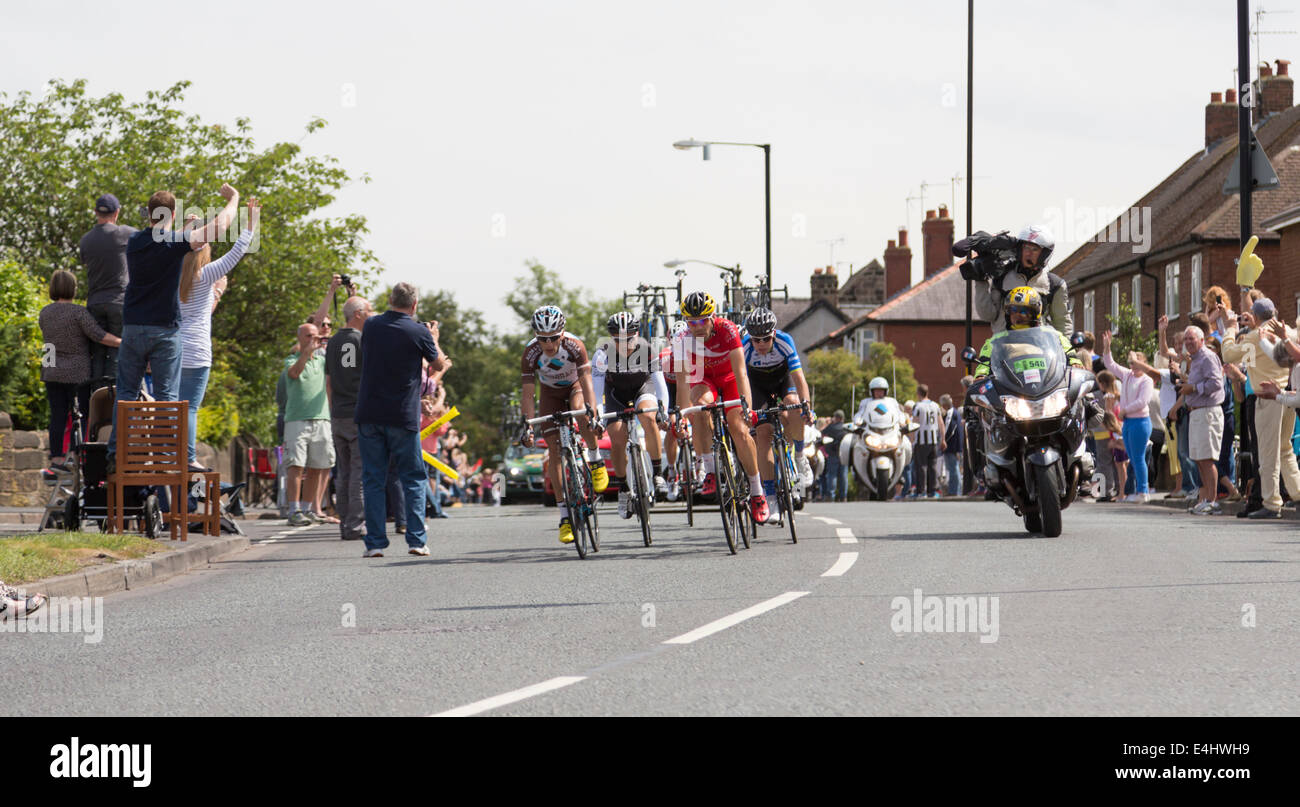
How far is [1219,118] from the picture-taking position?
63.4 meters

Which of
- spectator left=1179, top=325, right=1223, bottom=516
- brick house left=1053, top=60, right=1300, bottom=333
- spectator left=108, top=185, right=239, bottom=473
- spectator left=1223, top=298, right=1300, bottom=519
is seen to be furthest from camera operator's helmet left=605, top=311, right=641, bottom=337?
brick house left=1053, top=60, right=1300, bottom=333

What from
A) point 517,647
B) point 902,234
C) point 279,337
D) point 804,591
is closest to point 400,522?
point 804,591

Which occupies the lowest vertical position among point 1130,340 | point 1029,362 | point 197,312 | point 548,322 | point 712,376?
point 712,376

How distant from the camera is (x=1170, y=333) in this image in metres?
51.4

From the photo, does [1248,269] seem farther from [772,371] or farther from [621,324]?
[621,324]

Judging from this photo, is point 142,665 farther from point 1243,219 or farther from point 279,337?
point 279,337

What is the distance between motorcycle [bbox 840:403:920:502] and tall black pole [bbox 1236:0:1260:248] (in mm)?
6875

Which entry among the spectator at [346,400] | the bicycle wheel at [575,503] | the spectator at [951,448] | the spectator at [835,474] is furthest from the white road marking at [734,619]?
the spectator at [835,474]

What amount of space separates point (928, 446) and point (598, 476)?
53.4ft

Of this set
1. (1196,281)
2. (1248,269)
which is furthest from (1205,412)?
(1196,281)

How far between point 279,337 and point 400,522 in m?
33.5

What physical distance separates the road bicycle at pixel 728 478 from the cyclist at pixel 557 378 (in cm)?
89
